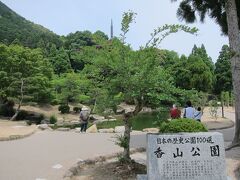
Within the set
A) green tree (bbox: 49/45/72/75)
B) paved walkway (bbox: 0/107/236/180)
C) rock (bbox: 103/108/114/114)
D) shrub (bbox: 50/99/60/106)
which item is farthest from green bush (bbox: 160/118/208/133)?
green tree (bbox: 49/45/72/75)

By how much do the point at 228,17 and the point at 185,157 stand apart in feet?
23.2

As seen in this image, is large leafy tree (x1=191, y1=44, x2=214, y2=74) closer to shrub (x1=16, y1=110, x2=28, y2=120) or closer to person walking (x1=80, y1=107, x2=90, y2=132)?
shrub (x1=16, y1=110, x2=28, y2=120)

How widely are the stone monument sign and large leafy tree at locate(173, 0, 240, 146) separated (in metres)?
5.71

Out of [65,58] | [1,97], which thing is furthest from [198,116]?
[65,58]

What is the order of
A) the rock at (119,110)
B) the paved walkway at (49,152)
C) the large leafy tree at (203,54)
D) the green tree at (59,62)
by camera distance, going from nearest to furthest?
the paved walkway at (49,152)
the rock at (119,110)
the green tree at (59,62)
the large leafy tree at (203,54)

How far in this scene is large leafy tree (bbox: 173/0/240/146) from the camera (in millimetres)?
12688

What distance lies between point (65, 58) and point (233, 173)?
140 ft

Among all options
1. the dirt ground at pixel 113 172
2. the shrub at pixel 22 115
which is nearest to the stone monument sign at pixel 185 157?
the dirt ground at pixel 113 172

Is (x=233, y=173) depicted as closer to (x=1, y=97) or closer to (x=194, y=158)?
(x=194, y=158)

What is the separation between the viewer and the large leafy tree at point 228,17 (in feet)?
41.6

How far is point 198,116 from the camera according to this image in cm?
1405

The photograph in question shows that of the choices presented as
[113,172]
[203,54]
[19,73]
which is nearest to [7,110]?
[19,73]

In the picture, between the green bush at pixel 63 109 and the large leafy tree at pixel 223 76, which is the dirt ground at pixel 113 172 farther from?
the large leafy tree at pixel 223 76

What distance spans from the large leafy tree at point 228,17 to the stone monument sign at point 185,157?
5710 millimetres
